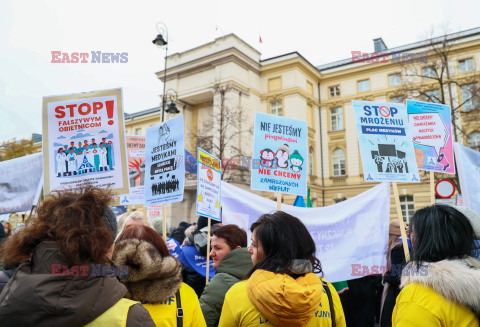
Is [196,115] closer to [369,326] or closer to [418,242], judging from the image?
[369,326]

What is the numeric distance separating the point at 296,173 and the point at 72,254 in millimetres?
3823

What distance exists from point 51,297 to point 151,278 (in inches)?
28.9

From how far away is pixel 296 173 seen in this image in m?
5.04

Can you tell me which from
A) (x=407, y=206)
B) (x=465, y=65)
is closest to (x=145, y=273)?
(x=407, y=206)

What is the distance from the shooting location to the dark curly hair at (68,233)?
5.09 ft

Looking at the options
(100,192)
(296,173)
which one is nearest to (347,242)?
(296,173)

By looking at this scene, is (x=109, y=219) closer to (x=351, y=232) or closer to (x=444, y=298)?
(x=444, y=298)

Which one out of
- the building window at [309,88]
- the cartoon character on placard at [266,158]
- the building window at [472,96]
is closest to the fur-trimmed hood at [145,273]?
the cartoon character on placard at [266,158]

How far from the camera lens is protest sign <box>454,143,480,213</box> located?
16.2ft

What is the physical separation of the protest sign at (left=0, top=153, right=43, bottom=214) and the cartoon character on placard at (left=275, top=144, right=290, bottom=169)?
11.8ft

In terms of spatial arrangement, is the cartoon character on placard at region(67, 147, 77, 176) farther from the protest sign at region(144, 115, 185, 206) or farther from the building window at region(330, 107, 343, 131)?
the building window at region(330, 107, 343, 131)

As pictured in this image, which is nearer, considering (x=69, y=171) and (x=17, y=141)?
(x=69, y=171)

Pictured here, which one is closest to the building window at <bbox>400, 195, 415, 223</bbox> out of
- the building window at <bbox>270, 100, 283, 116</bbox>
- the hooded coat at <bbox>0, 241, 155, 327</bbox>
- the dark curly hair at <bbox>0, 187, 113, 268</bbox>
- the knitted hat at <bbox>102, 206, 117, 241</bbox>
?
the building window at <bbox>270, 100, 283, 116</bbox>

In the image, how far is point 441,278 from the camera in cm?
187
